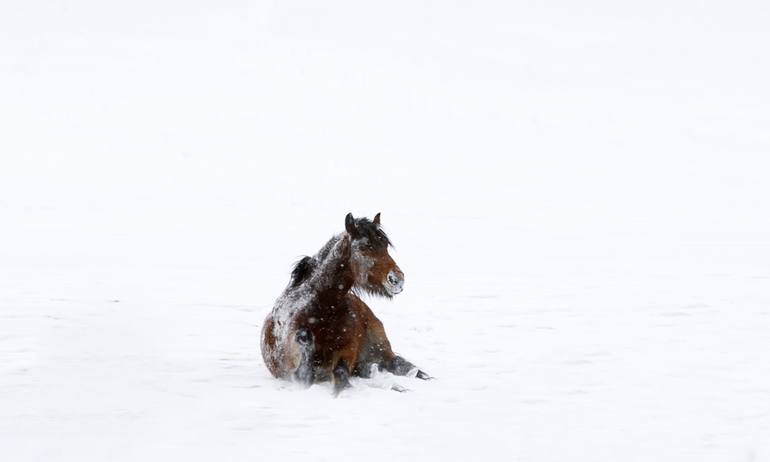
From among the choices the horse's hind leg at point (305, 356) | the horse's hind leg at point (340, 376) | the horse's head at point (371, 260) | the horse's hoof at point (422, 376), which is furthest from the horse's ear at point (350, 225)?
the horse's hoof at point (422, 376)

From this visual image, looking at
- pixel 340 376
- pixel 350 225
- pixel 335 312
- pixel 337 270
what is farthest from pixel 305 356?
pixel 350 225

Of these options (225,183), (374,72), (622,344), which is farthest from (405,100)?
(622,344)

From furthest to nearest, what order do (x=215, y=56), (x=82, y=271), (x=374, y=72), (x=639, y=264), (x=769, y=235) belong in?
(x=215, y=56)
(x=374, y=72)
(x=769, y=235)
(x=639, y=264)
(x=82, y=271)

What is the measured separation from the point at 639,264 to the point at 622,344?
7.51 metres

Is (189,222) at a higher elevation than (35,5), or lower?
lower

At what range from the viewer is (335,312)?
805cm

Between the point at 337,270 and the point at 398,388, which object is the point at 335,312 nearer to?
the point at 337,270

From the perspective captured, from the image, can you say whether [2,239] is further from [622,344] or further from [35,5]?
[35,5]

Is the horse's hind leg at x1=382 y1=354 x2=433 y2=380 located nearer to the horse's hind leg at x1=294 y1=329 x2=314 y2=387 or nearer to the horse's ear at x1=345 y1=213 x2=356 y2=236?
the horse's hind leg at x1=294 y1=329 x2=314 y2=387

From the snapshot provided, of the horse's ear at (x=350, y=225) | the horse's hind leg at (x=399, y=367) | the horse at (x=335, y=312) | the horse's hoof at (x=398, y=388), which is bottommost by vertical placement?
the horse's hoof at (x=398, y=388)

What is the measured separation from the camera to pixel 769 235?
21.7 metres

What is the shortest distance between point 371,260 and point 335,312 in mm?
571

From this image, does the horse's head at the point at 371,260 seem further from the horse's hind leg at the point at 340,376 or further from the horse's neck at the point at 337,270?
the horse's hind leg at the point at 340,376

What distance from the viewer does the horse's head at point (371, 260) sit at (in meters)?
7.78
